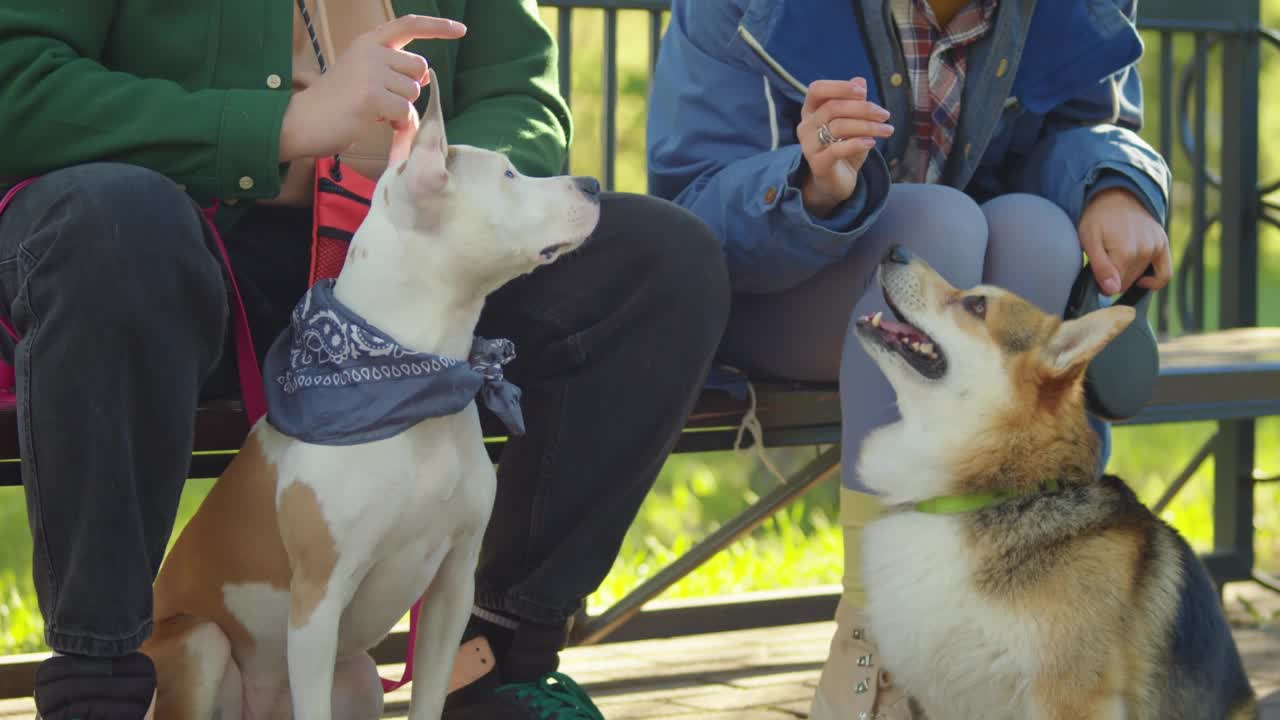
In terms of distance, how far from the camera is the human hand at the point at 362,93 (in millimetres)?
1905

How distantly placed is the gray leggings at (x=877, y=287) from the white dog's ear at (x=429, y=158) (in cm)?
79

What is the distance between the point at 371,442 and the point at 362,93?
1.53 feet

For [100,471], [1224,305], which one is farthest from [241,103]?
[1224,305]

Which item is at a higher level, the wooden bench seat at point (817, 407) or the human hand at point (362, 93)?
the human hand at point (362, 93)

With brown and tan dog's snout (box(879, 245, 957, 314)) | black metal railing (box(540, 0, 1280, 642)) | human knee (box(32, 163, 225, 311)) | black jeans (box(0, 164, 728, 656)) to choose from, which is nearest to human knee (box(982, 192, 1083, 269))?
brown and tan dog's snout (box(879, 245, 957, 314))

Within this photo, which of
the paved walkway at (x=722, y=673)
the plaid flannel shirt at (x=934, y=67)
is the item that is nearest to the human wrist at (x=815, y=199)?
the plaid flannel shirt at (x=934, y=67)

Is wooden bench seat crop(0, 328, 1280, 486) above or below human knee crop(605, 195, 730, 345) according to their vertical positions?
below

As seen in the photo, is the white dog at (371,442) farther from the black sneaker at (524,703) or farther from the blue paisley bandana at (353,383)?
the black sneaker at (524,703)

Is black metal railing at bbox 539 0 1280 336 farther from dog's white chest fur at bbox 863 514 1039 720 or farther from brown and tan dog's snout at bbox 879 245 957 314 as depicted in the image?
dog's white chest fur at bbox 863 514 1039 720

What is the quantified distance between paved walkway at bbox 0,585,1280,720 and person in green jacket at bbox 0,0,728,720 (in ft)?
2.17

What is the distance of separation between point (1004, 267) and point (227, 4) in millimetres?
1338

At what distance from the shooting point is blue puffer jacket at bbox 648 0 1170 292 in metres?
2.43

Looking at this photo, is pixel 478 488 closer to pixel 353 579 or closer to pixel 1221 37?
pixel 353 579

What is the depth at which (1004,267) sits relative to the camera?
96.7 inches
